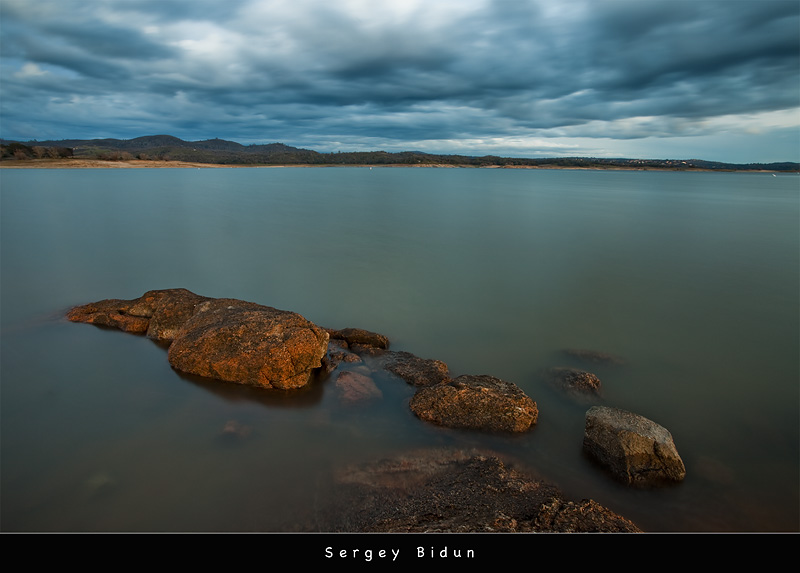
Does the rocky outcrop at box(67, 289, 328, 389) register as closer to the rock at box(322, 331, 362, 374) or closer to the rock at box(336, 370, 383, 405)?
the rock at box(322, 331, 362, 374)

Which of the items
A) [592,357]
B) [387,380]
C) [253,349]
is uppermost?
[253,349]

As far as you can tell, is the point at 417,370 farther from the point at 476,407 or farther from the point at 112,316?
the point at 112,316

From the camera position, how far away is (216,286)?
14562 millimetres

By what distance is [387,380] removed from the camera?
25.6ft

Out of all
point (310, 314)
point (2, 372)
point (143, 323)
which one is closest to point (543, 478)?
point (310, 314)

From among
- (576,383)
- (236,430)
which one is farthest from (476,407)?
(236,430)

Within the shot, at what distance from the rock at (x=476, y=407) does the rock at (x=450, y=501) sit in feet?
2.15

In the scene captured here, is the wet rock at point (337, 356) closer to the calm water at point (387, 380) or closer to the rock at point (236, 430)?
the calm water at point (387, 380)

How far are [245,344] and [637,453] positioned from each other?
633cm

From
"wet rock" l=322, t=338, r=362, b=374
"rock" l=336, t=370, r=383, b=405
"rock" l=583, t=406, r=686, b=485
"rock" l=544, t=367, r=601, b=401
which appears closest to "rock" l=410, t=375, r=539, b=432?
"rock" l=336, t=370, r=383, b=405

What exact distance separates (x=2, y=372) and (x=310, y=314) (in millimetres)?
6344

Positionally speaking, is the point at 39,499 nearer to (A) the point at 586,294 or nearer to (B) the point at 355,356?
(B) the point at 355,356

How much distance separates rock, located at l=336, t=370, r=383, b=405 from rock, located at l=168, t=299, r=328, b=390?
1.96 ft

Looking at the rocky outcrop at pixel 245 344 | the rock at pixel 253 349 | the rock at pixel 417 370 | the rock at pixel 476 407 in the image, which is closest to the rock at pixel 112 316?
the rocky outcrop at pixel 245 344
